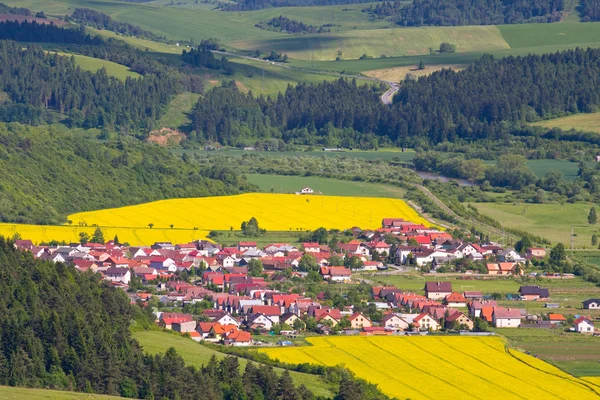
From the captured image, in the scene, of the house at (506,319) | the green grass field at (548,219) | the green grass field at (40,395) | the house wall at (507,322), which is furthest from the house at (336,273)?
the green grass field at (40,395)

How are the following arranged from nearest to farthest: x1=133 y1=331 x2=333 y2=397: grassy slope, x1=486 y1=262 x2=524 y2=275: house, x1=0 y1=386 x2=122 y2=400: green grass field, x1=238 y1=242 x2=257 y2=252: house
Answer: x1=0 y1=386 x2=122 y2=400: green grass field, x1=133 y1=331 x2=333 y2=397: grassy slope, x1=486 y1=262 x2=524 y2=275: house, x1=238 y1=242 x2=257 y2=252: house

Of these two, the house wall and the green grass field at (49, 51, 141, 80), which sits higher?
the house wall

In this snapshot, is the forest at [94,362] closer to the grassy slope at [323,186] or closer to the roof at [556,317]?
the roof at [556,317]

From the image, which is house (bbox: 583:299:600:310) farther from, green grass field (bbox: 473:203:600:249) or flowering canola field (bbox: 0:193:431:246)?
flowering canola field (bbox: 0:193:431:246)

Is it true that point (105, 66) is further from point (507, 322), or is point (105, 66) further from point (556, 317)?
point (507, 322)

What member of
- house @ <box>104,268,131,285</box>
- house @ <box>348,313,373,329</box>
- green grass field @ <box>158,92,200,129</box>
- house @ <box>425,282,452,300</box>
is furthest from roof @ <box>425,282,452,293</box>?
green grass field @ <box>158,92,200,129</box>

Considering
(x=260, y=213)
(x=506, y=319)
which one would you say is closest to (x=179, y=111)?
(x=260, y=213)

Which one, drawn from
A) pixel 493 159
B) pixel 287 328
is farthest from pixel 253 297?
pixel 493 159
